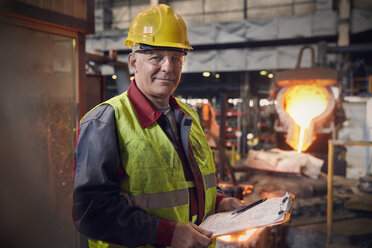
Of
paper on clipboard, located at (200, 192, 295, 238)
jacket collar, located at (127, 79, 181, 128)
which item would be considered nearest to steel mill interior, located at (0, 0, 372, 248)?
paper on clipboard, located at (200, 192, 295, 238)

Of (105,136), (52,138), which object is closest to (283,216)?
(105,136)

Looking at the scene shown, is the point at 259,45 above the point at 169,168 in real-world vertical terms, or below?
above

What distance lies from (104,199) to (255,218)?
69 centimetres

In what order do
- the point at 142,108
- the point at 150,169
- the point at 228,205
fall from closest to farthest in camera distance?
1. the point at 150,169
2. the point at 142,108
3. the point at 228,205

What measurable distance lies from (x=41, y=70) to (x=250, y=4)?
12528 millimetres

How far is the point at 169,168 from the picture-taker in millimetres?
1466

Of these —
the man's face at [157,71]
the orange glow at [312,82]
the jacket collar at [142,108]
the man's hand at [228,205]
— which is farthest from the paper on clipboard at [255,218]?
the orange glow at [312,82]

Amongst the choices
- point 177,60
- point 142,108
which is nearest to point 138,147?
point 142,108

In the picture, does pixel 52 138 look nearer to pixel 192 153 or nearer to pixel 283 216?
pixel 192 153

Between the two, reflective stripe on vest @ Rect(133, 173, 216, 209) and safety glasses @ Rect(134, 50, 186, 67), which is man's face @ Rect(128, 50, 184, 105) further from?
reflective stripe on vest @ Rect(133, 173, 216, 209)

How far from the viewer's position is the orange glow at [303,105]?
4395 millimetres

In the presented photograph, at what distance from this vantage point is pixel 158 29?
154 centimetres

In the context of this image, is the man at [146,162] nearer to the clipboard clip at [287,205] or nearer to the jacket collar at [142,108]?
the jacket collar at [142,108]

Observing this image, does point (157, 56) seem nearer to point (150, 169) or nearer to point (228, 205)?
point (150, 169)
